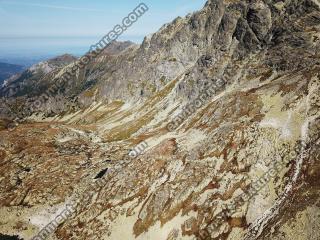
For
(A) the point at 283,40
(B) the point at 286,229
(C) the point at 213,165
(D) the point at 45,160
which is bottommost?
(B) the point at 286,229

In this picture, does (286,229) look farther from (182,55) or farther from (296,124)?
(182,55)

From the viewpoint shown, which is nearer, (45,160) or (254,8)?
(45,160)

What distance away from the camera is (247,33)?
130625 mm

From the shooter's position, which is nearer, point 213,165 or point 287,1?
point 213,165

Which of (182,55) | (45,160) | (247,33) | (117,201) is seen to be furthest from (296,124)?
(182,55)

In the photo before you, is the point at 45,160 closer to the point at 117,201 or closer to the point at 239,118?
the point at 117,201

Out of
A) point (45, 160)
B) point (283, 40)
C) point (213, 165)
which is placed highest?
point (45, 160)

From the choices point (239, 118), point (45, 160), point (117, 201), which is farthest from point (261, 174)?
point (45, 160)

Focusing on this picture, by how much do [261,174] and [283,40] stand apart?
219ft

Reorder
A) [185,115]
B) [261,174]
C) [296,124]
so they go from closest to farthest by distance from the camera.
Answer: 1. [261,174]
2. [296,124]
3. [185,115]

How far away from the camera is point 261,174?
56.9 metres

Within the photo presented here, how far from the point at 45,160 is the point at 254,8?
9283cm

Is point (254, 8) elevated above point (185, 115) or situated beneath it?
elevated above

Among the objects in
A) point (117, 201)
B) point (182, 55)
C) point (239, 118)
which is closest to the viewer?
point (117, 201)
